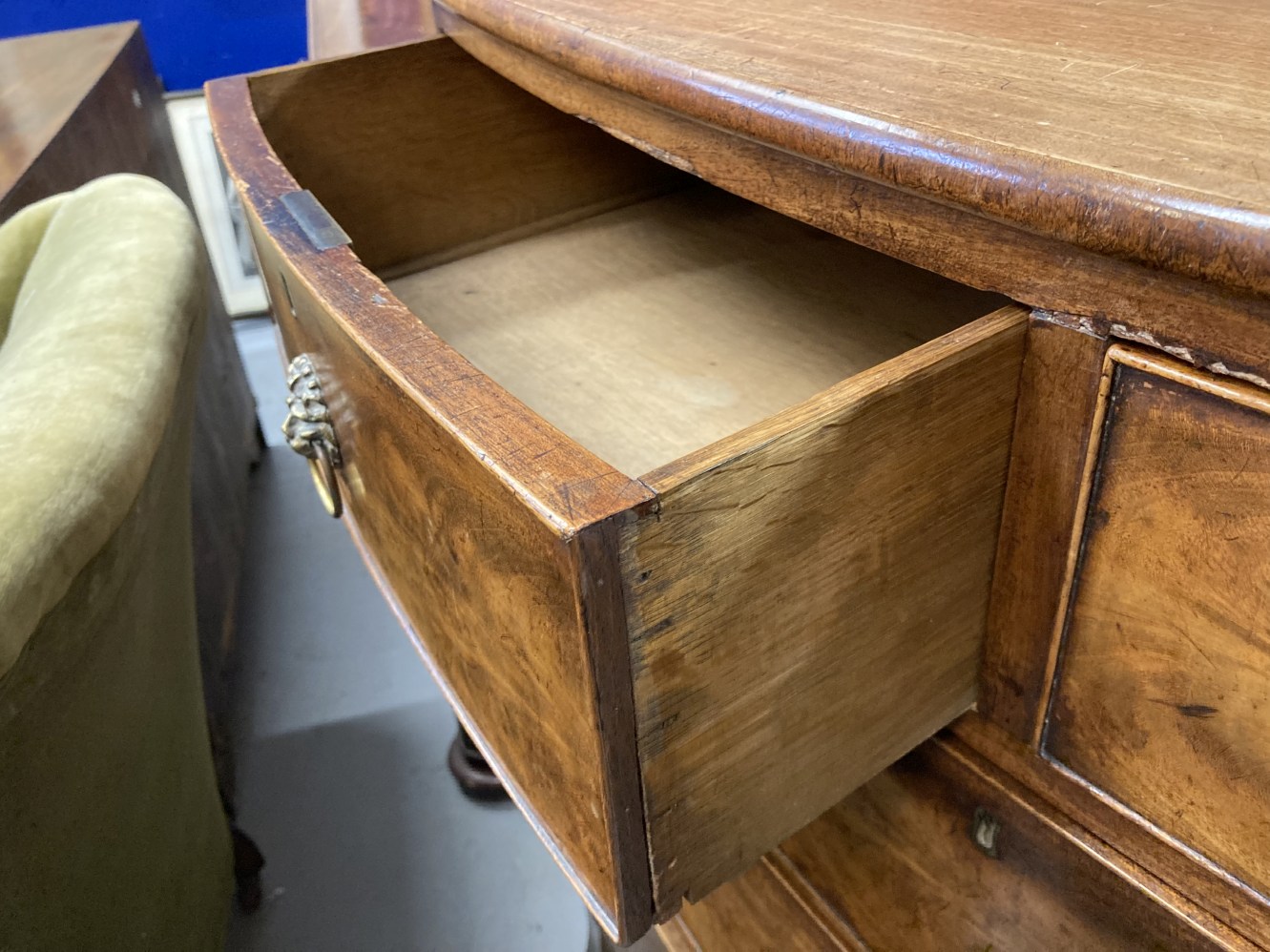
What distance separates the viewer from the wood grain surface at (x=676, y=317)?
0.55 meters

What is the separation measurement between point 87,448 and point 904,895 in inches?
19.4

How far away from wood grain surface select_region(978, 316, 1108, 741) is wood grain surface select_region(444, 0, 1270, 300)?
0.05 meters

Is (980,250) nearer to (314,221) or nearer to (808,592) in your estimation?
(808,592)

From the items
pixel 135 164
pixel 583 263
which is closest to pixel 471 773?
pixel 583 263

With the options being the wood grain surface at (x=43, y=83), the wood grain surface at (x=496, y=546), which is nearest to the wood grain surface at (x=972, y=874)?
the wood grain surface at (x=496, y=546)

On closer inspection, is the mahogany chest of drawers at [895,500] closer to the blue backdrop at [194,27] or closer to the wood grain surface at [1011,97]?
the wood grain surface at [1011,97]

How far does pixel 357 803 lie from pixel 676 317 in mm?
726

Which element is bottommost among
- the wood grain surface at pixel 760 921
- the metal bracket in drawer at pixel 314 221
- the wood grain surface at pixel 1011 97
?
the wood grain surface at pixel 760 921

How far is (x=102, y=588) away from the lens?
554 mm

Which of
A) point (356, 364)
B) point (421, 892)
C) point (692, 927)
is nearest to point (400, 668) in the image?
point (421, 892)

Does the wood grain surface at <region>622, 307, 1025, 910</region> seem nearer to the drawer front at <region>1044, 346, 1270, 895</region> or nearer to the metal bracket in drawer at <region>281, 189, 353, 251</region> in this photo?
the drawer front at <region>1044, 346, 1270, 895</region>

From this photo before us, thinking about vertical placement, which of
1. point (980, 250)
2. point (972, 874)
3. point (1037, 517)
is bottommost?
point (972, 874)

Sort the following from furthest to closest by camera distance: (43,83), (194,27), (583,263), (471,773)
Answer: (194,27)
(43,83)
(471,773)
(583,263)

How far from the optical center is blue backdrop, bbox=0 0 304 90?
180 cm
